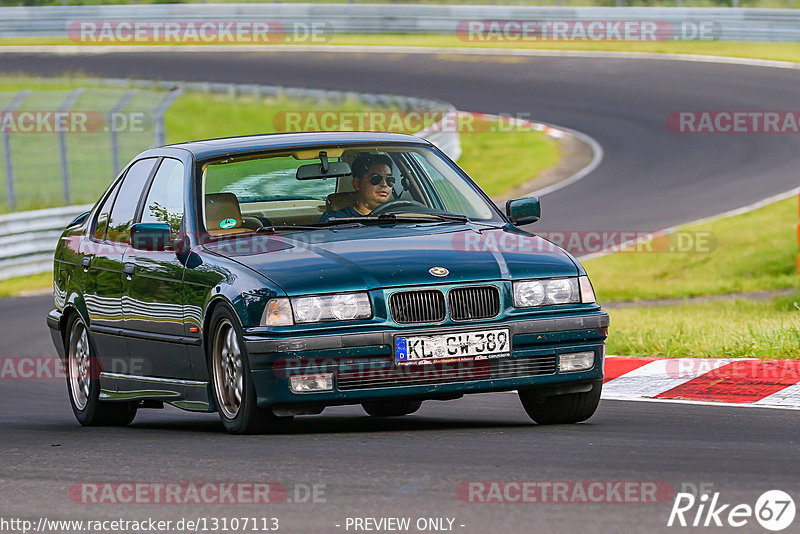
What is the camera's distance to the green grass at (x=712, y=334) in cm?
991

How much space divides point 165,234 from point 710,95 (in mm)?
25966

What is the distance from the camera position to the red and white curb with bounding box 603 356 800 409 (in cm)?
848

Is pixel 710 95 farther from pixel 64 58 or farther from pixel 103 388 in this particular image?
pixel 103 388

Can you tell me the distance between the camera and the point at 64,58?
42.7 metres

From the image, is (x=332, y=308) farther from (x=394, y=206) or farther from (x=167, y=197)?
(x=167, y=197)

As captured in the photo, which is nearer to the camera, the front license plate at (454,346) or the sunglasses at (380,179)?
the front license plate at (454,346)

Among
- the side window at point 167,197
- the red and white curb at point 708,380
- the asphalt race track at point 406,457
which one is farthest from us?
the red and white curb at point 708,380

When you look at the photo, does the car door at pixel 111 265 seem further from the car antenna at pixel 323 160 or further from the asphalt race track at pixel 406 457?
the car antenna at pixel 323 160

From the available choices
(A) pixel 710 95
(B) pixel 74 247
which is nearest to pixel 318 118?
(A) pixel 710 95

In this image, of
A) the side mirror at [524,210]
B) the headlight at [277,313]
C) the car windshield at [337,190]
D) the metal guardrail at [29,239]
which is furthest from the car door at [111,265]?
the metal guardrail at [29,239]

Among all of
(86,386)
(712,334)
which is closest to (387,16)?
(712,334)

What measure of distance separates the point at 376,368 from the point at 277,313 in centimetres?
53

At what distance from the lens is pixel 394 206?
838 centimetres

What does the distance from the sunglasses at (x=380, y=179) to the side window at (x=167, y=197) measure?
1066 mm
